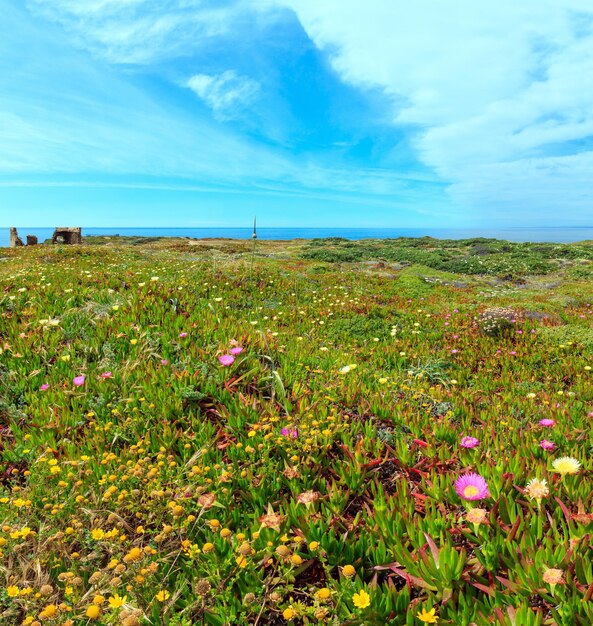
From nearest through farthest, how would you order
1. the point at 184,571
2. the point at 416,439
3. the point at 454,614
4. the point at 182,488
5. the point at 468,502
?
the point at 454,614 < the point at 184,571 < the point at 468,502 < the point at 182,488 < the point at 416,439

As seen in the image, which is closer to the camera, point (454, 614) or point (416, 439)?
point (454, 614)

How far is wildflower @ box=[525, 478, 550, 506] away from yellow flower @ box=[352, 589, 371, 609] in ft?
3.75

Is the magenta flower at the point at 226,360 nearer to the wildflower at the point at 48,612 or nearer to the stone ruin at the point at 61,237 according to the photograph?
the wildflower at the point at 48,612

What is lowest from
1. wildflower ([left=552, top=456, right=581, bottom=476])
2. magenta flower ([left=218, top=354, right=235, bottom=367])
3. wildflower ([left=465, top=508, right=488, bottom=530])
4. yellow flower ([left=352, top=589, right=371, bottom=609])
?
yellow flower ([left=352, top=589, right=371, bottom=609])

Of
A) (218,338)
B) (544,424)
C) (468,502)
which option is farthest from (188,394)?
(544,424)

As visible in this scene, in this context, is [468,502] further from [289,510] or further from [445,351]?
[445,351]

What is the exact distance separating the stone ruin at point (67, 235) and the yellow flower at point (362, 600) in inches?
1522

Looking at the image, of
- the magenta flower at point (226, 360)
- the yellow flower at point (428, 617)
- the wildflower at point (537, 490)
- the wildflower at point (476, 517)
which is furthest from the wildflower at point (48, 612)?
the wildflower at point (537, 490)

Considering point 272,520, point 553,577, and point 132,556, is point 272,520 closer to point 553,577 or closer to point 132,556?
point 132,556

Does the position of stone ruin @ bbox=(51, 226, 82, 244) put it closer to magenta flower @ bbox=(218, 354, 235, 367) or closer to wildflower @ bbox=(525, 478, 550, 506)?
magenta flower @ bbox=(218, 354, 235, 367)

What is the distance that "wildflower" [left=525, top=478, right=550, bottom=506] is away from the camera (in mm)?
2119

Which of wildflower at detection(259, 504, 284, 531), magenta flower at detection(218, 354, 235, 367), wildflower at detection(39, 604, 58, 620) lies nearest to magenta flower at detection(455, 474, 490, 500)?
wildflower at detection(259, 504, 284, 531)

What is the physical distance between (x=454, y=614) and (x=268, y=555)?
895 millimetres

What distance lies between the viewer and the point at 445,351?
7.03 meters
